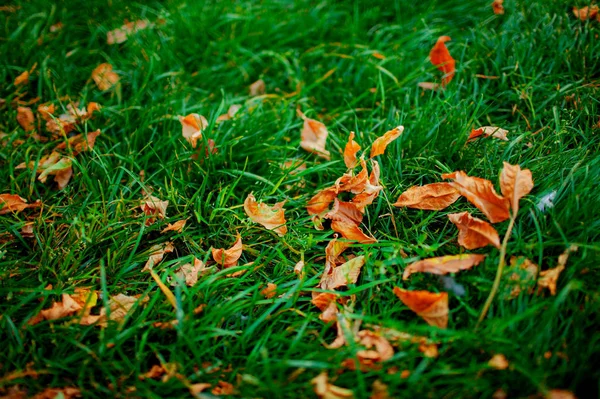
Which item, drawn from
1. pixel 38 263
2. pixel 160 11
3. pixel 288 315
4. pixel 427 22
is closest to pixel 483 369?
pixel 288 315

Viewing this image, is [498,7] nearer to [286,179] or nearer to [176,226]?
[286,179]

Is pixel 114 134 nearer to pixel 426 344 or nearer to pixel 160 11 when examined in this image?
pixel 160 11

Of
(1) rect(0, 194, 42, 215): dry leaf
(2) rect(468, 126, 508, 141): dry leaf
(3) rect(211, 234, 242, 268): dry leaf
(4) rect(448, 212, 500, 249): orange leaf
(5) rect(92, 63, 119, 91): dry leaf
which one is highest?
(5) rect(92, 63, 119, 91): dry leaf

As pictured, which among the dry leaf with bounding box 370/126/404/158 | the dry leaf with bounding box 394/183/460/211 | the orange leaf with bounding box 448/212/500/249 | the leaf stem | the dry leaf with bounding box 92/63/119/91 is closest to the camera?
the leaf stem

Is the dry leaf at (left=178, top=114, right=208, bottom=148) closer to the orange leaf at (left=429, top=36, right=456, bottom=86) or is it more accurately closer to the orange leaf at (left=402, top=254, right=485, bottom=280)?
the orange leaf at (left=402, top=254, right=485, bottom=280)

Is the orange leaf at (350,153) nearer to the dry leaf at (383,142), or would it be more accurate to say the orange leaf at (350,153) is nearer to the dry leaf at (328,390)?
the dry leaf at (383,142)

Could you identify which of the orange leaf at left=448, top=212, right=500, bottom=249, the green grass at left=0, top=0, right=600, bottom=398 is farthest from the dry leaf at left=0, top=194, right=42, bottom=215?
the orange leaf at left=448, top=212, right=500, bottom=249
